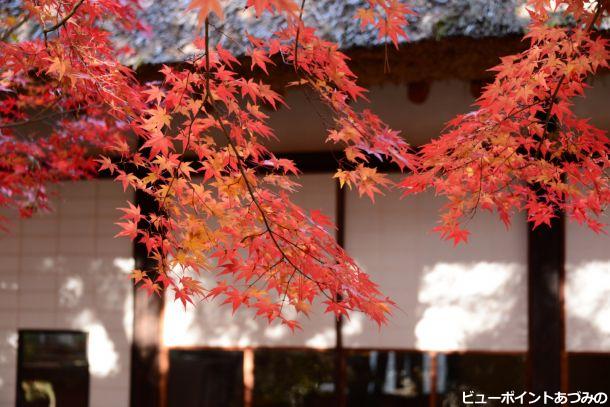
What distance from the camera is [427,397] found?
4.63 metres

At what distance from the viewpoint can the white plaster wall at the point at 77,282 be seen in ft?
16.7

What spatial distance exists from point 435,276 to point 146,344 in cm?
184

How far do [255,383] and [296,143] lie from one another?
58.4 inches

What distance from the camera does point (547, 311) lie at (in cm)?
443

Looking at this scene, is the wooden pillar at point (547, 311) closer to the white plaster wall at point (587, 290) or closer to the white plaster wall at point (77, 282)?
the white plaster wall at point (587, 290)

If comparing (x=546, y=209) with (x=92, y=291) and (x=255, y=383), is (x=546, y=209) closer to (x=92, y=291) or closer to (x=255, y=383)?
(x=255, y=383)

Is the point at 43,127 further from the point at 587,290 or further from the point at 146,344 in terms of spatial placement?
the point at 587,290

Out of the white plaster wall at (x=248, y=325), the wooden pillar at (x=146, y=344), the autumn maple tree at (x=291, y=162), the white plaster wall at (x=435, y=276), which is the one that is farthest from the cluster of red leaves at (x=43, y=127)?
the white plaster wall at (x=435, y=276)

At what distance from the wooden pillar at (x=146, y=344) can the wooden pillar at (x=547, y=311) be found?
2239 mm

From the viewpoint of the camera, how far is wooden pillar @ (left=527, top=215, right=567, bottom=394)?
4414mm

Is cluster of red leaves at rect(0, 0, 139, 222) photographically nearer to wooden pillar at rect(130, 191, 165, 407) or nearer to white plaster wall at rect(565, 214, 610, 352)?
wooden pillar at rect(130, 191, 165, 407)

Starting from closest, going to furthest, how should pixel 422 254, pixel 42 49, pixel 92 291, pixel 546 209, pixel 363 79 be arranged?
pixel 42 49
pixel 546 209
pixel 363 79
pixel 422 254
pixel 92 291

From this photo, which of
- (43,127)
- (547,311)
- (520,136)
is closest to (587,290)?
(547,311)

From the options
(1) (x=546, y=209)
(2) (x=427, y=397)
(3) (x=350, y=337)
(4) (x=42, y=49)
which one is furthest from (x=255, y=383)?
(4) (x=42, y=49)
